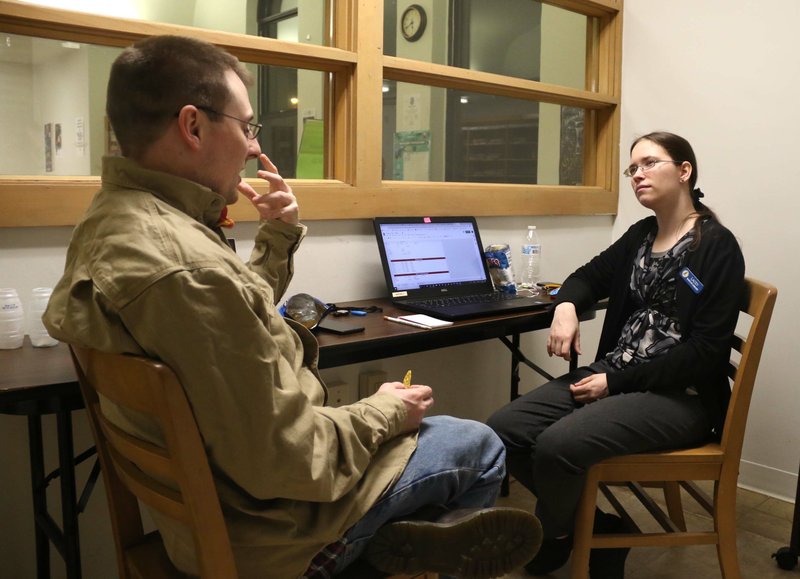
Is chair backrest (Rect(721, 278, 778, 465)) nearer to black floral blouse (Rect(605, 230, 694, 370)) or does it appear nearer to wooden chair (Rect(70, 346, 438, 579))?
black floral blouse (Rect(605, 230, 694, 370))

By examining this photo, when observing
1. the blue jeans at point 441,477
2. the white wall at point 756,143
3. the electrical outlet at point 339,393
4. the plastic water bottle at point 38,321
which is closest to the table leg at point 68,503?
the plastic water bottle at point 38,321

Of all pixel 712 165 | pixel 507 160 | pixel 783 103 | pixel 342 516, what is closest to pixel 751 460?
pixel 712 165

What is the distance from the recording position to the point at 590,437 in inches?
67.4

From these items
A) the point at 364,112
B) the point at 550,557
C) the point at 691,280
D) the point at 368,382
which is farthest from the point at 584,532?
the point at 364,112

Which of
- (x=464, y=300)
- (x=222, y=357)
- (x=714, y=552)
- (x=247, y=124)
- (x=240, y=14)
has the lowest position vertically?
(x=714, y=552)

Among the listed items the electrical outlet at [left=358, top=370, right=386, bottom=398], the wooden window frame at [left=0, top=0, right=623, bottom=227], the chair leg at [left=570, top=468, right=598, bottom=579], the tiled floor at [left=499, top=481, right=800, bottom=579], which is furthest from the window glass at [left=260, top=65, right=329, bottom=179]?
the tiled floor at [left=499, top=481, right=800, bottom=579]

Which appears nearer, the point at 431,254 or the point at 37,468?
the point at 37,468

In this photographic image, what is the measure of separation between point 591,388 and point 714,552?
0.80m

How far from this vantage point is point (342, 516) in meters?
1.07

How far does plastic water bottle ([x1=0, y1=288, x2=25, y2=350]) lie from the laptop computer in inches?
40.0

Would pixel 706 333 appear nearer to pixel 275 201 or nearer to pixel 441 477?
pixel 441 477

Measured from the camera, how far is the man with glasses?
93 cm

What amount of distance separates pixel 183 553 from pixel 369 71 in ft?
5.15

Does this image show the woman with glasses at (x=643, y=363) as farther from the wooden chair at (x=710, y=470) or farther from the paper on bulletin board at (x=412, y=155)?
the paper on bulletin board at (x=412, y=155)
